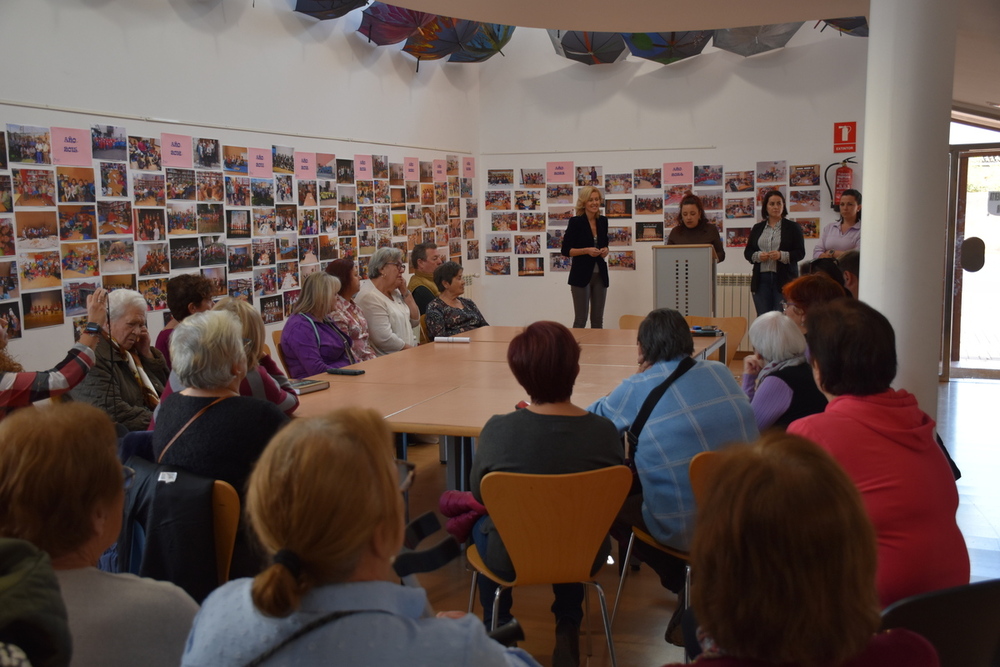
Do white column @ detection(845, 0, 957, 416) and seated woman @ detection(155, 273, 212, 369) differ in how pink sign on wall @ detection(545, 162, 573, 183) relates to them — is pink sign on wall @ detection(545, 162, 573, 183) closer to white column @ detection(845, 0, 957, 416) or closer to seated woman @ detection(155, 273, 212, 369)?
white column @ detection(845, 0, 957, 416)

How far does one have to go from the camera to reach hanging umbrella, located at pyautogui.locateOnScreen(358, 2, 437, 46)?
7.29 m

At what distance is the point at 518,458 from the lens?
2.66 meters

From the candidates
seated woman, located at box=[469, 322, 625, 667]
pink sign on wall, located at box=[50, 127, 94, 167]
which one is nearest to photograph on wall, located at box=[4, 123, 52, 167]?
pink sign on wall, located at box=[50, 127, 94, 167]

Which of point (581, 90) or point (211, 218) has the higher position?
point (581, 90)

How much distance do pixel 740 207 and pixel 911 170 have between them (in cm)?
491

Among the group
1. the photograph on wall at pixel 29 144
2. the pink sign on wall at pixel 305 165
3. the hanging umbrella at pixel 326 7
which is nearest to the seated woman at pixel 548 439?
the photograph on wall at pixel 29 144

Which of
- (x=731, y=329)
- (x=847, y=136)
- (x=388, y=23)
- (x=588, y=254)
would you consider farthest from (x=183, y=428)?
(x=847, y=136)

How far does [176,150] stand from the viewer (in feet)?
18.4

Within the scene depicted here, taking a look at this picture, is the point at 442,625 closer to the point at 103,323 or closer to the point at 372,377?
the point at 103,323

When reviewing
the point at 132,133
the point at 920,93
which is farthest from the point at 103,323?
the point at 920,93

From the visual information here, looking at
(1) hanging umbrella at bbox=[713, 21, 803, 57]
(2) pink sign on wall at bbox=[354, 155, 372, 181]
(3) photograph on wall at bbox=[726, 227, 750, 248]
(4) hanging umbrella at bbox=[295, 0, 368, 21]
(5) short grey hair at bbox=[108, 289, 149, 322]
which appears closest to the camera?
(5) short grey hair at bbox=[108, 289, 149, 322]

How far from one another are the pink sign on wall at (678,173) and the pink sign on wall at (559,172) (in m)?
1.06

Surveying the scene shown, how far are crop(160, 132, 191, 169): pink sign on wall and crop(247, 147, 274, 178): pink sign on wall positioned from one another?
0.64 metres

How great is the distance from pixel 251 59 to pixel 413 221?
103 inches
